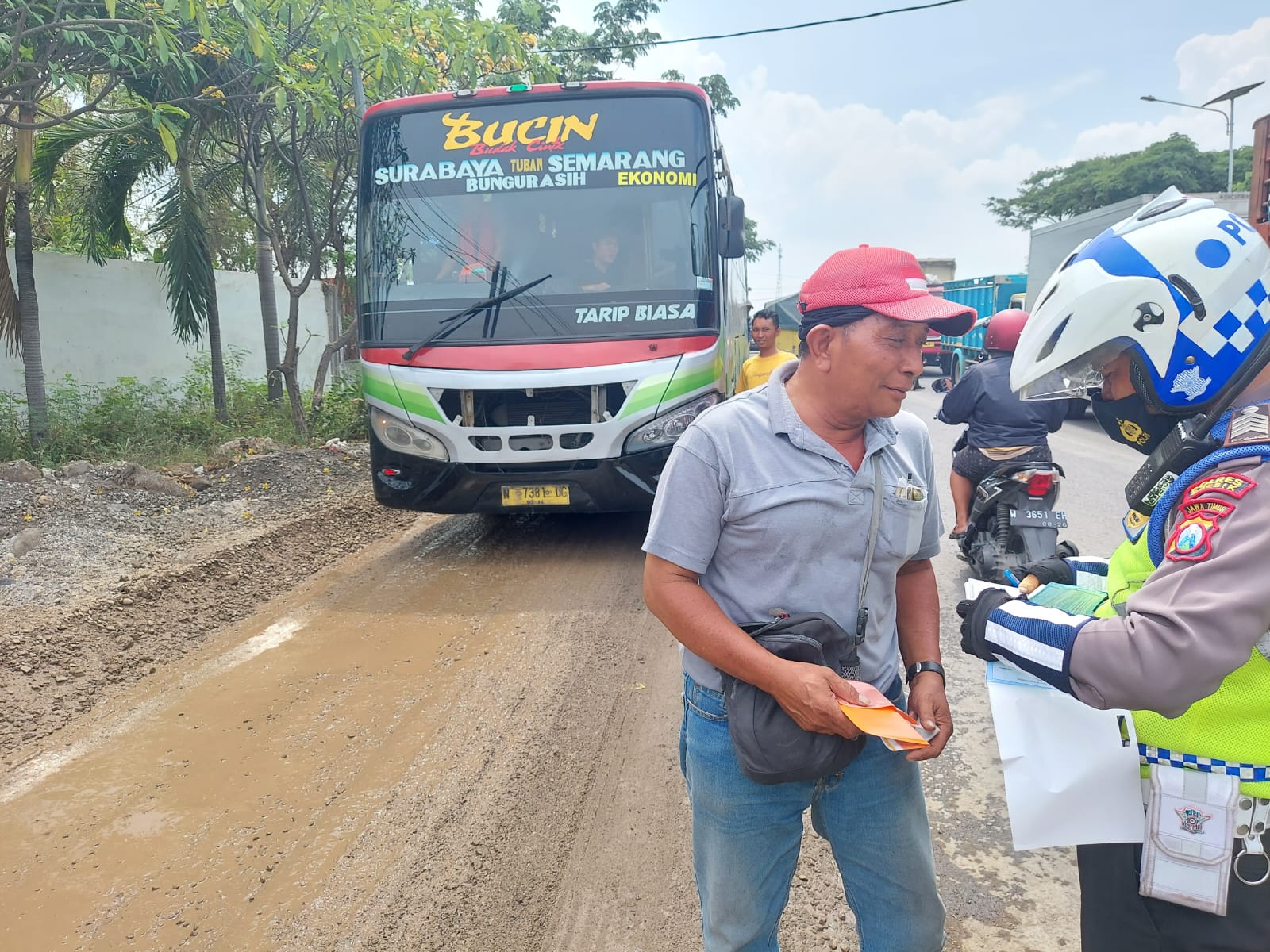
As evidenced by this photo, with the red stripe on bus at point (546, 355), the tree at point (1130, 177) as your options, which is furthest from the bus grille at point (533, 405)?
the tree at point (1130, 177)

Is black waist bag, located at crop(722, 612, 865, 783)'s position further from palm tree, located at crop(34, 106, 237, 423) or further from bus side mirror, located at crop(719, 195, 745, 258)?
palm tree, located at crop(34, 106, 237, 423)

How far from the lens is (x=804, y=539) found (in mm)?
1714

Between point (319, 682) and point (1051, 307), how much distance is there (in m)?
3.60

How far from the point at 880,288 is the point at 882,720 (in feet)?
2.67

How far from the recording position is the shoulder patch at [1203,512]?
127 centimetres

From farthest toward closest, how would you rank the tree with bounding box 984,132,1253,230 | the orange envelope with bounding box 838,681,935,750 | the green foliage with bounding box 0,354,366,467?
the tree with bounding box 984,132,1253,230 → the green foliage with bounding box 0,354,366,467 → the orange envelope with bounding box 838,681,935,750

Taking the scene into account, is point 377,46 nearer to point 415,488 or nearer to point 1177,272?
point 415,488

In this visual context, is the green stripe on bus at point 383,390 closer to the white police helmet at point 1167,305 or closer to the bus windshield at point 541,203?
the bus windshield at point 541,203

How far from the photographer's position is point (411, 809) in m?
3.02

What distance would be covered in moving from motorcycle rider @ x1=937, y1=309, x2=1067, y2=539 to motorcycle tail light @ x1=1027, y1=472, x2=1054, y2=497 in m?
0.13

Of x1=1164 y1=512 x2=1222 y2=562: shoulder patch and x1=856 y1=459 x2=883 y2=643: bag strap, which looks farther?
x1=856 y1=459 x2=883 y2=643: bag strap

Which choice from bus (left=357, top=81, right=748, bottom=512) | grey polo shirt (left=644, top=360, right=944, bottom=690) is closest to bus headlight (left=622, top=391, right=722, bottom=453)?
bus (left=357, top=81, right=748, bottom=512)

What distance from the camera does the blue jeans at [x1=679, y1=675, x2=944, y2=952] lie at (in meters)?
1.74

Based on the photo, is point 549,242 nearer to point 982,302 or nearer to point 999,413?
point 999,413
